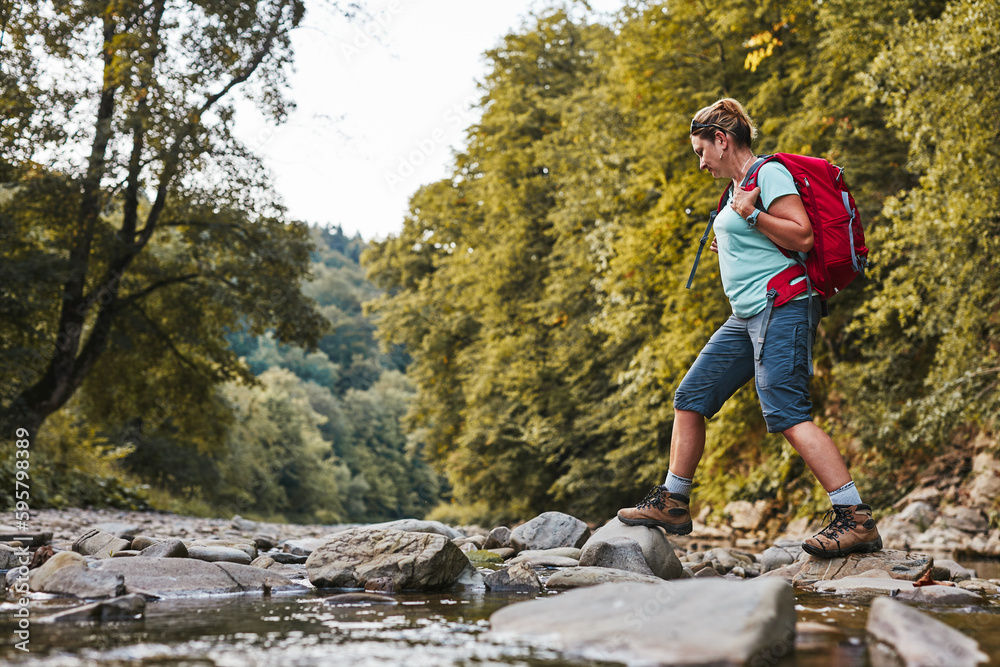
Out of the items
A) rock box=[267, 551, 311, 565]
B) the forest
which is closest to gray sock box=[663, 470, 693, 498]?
rock box=[267, 551, 311, 565]

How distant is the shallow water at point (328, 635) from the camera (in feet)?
7.19

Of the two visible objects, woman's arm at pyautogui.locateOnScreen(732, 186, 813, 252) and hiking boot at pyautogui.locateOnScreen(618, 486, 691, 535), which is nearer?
woman's arm at pyautogui.locateOnScreen(732, 186, 813, 252)

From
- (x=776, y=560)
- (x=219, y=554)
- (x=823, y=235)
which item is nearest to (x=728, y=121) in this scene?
(x=823, y=235)

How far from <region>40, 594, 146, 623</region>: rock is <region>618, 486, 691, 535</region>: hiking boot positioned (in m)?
2.45

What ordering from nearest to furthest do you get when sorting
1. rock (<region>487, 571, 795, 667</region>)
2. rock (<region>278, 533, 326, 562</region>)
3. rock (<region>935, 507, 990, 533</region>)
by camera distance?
rock (<region>487, 571, 795, 667</region>) → rock (<region>278, 533, 326, 562</region>) → rock (<region>935, 507, 990, 533</region>)

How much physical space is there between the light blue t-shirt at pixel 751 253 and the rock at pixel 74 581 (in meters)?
2.95

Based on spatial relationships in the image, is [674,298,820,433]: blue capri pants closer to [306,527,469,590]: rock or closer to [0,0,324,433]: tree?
[306,527,469,590]: rock

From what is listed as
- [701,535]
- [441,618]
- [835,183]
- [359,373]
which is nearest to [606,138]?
[701,535]

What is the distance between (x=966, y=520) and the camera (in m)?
10.2

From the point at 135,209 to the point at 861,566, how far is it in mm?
16135

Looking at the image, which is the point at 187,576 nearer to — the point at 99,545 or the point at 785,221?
the point at 99,545

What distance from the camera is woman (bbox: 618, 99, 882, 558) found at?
12.4 feet

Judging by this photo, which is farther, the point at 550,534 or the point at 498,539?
the point at 498,539

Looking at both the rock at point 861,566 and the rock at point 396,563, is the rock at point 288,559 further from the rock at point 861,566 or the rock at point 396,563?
the rock at point 861,566
